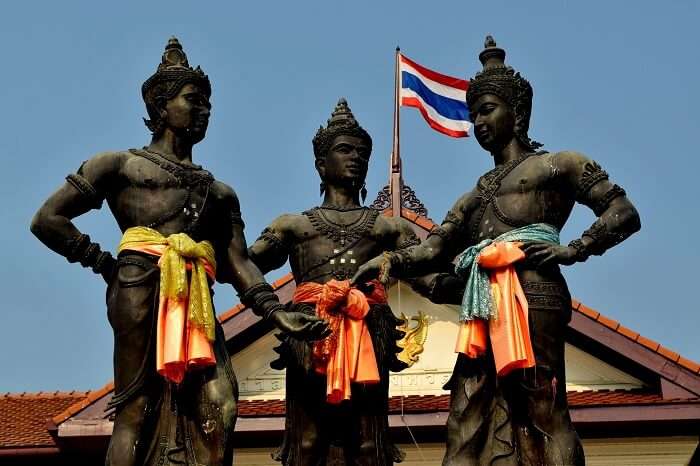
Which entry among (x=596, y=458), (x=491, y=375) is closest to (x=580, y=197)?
(x=491, y=375)

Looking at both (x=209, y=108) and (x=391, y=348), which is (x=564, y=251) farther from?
(x=209, y=108)

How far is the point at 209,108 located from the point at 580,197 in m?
2.67

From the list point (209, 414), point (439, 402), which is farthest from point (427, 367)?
point (209, 414)

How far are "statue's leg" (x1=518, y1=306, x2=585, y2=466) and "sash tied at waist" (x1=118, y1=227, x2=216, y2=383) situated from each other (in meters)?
2.10

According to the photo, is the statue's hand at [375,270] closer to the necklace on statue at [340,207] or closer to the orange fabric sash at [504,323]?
the orange fabric sash at [504,323]

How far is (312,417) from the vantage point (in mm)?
11742

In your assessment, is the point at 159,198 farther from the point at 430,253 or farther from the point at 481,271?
the point at 481,271

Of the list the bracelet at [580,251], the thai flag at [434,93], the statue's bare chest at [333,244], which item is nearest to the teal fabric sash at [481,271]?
the bracelet at [580,251]

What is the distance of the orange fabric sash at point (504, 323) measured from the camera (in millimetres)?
10891

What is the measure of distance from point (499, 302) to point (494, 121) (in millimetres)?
1388

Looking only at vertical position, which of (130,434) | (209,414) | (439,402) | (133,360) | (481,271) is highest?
(481,271)

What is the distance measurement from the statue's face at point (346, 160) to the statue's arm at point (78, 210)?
1.75 m

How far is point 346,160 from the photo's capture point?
12.4m

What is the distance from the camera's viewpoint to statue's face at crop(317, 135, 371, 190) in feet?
40.7
